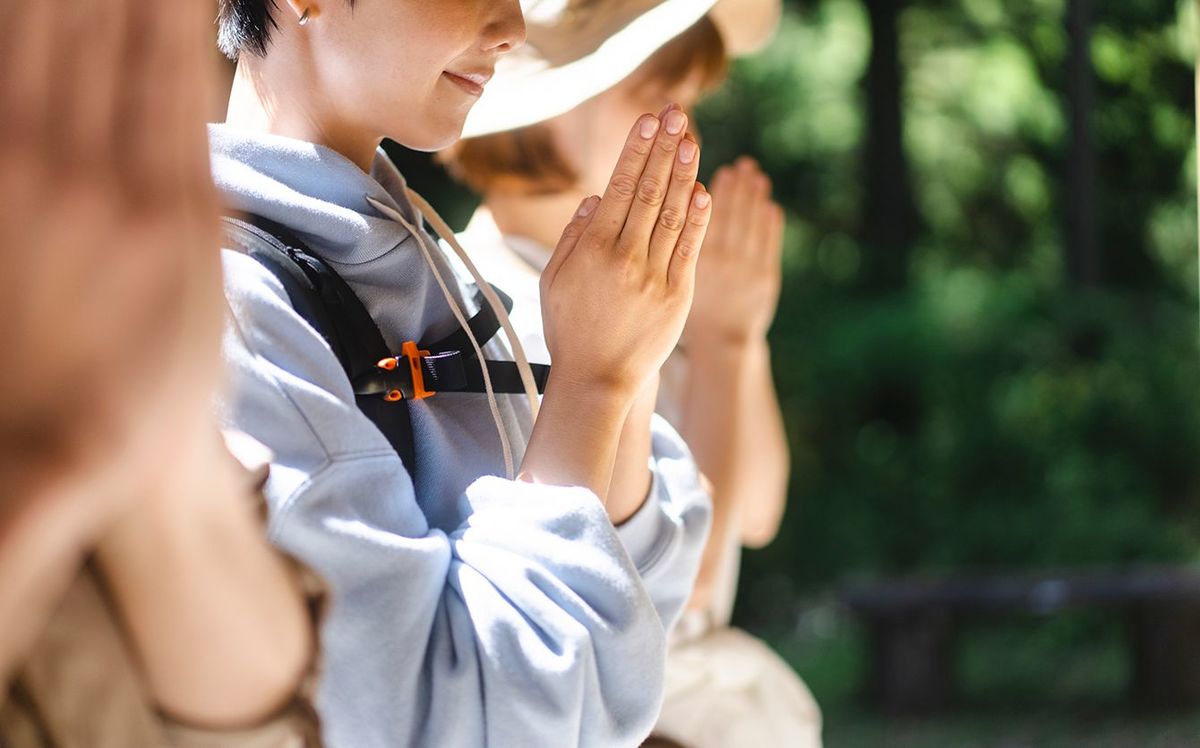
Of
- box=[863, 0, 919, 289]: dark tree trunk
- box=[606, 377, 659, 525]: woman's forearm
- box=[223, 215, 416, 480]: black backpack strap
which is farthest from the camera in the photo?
box=[863, 0, 919, 289]: dark tree trunk

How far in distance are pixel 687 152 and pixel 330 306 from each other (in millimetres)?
291

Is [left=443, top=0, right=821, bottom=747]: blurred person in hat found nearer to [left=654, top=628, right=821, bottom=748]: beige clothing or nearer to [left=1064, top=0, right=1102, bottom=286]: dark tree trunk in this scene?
[left=654, top=628, right=821, bottom=748]: beige clothing

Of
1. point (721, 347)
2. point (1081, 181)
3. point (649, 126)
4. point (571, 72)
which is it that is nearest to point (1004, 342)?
point (1081, 181)

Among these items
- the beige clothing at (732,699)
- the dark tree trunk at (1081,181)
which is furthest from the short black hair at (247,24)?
the dark tree trunk at (1081,181)

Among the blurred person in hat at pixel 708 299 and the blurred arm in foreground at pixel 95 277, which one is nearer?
the blurred arm in foreground at pixel 95 277

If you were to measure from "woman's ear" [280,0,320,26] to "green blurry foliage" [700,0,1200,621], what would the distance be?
6.29 metres

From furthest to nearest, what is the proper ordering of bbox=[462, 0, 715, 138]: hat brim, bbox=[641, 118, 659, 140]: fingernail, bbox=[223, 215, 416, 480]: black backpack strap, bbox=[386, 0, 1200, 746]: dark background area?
bbox=[386, 0, 1200, 746]: dark background area, bbox=[462, 0, 715, 138]: hat brim, bbox=[641, 118, 659, 140]: fingernail, bbox=[223, 215, 416, 480]: black backpack strap

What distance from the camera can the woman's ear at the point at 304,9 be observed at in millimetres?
1186

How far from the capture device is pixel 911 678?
22.7 ft

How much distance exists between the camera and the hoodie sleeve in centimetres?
94

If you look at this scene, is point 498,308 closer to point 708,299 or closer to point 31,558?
point 31,558

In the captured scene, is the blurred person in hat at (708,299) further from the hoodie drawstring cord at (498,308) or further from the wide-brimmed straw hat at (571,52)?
the hoodie drawstring cord at (498,308)

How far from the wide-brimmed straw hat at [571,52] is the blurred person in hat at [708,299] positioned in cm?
17

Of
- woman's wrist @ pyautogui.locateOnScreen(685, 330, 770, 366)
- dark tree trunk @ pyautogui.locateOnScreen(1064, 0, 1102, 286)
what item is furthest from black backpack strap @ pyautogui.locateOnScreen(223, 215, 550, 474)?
dark tree trunk @ pyautogui.locateOnScreen(1064, 0, 1102, 286)
